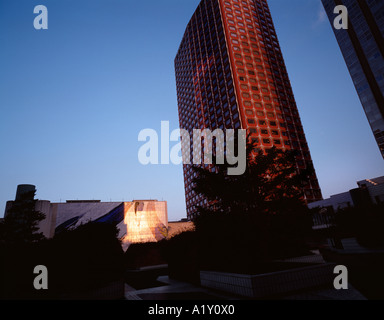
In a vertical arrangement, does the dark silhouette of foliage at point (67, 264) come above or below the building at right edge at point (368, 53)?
below

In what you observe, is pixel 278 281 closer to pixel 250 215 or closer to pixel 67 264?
pixel 250 215

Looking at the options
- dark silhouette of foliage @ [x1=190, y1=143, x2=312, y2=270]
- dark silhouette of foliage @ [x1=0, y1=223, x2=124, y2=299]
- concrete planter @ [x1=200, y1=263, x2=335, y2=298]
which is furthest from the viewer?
dark silhouette of foliage @ [x1=190, y1=143, x2=312, y2=270]

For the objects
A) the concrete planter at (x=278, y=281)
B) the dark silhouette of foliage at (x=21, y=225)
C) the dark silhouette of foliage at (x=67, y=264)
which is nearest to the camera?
the concrete planter at (x=278, y=281)

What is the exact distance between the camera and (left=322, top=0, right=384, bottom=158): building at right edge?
4975 centimetres

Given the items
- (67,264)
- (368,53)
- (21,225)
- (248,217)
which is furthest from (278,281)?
(368,53)

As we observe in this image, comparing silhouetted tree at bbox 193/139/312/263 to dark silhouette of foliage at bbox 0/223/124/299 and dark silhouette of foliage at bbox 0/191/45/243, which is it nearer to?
dark silhouette of foliage at bbox 0/223/124/299

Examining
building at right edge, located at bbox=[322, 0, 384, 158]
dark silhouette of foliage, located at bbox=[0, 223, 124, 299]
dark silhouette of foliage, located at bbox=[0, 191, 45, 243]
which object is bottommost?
dark silhouette of foliage, located at bbox=[0, 223, 124, 299]

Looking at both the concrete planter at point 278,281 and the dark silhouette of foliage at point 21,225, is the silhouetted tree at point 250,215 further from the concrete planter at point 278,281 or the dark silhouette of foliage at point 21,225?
the dark silhouette of foliage at point 21,225

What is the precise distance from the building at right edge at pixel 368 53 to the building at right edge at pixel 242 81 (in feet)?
63.9

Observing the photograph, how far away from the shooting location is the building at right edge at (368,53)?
49.8 m

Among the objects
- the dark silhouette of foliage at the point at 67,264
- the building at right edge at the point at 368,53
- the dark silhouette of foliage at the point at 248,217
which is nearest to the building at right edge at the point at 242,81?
the building at right edge at the point at 368,53

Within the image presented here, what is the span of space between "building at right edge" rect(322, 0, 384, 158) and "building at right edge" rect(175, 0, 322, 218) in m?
19.5

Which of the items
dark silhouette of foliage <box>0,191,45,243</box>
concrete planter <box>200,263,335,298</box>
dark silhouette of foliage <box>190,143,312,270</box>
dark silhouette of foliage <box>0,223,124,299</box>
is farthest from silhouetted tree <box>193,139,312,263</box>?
dark silhouette of foliage <box>0,191,45,243</box>
